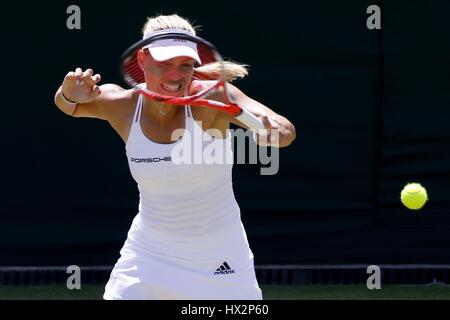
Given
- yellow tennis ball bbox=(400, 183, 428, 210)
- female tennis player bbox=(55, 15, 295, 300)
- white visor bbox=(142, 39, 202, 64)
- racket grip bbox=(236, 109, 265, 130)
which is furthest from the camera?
yellow tennis ball bbox=(400, 183, 428, 210)

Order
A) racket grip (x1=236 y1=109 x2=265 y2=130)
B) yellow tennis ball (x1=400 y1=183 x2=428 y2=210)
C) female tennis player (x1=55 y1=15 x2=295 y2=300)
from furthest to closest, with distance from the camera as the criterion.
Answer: yellow tennis ball (x1=400 y1=183 x2=428 y2=210) → female tennis player (x1=55 y1=15 x2=295 y2=300) → racket grip (x1=236 y1=109 x2=265 y2=130)

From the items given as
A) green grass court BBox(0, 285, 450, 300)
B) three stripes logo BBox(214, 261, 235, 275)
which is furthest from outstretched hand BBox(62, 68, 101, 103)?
green grass court BBox(0, 285, 450, 300)

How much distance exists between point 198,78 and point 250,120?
68 centimetres

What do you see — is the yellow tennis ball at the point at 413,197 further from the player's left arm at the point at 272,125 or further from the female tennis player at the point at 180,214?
the player's left arm at the point at 272,125

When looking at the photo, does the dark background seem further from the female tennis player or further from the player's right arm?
the female tennis player

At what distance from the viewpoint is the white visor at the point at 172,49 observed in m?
3.33

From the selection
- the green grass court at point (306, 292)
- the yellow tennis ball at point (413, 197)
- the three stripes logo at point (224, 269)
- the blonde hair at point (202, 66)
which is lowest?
the green grass court at point (306, 292)

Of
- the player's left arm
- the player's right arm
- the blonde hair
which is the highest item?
the blonde hair

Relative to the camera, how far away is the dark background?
235 inches

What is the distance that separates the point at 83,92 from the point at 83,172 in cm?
238

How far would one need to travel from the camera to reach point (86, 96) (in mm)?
3656

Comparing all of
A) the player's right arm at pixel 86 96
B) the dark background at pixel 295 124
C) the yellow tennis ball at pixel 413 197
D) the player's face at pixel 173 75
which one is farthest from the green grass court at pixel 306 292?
the player's face at pixel 173 75

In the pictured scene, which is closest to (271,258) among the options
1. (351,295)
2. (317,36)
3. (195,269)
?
(351,295)
